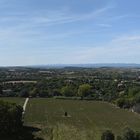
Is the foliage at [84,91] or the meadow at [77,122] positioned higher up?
the foliage at [84,91]

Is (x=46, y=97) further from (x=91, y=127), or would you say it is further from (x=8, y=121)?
(x=8, y=121)

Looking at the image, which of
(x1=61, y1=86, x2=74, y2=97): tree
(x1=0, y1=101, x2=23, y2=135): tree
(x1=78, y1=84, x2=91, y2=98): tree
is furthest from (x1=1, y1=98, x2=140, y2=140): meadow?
(x1=61, y1=86, x2=74, y2=97): tree

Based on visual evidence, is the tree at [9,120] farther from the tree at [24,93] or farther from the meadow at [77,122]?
the tree at [24,93]

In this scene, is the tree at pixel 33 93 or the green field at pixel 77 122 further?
the tree at pixel 33 93

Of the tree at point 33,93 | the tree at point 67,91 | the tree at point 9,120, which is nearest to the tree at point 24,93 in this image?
the tree at point 33,93

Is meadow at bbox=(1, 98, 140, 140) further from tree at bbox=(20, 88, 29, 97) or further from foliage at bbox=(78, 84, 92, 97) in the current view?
foliage at bbox=(78, 84, 92, 97)

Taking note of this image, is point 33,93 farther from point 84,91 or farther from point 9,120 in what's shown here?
point 9,120

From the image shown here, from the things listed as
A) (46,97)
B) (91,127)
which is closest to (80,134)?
(91,127)

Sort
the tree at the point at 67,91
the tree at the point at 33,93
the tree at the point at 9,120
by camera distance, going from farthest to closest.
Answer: the tree at the point at 67,91
the tree at the point at 33,93
the tree at the point at 9,120
